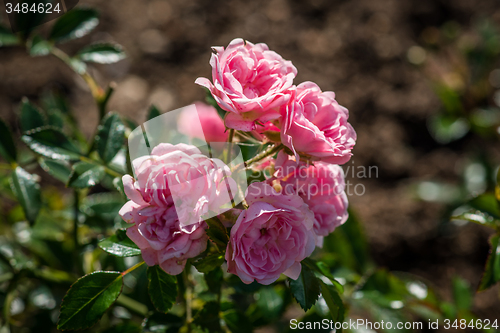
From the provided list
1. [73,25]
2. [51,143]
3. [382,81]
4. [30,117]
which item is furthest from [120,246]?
[382,81]

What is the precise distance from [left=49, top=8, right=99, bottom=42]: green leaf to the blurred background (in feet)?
3.10

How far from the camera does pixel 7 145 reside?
94 cm

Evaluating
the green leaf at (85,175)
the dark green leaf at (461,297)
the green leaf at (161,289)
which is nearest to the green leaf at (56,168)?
the green leaf at (85,175)

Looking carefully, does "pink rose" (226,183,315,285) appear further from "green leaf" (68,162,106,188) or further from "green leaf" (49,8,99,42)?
"green leaf" (49,8,99,42)

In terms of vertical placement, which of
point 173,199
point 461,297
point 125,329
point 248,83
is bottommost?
point 461,297

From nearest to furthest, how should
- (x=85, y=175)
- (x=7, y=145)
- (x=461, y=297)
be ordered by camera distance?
(x=85, y=175)
(x=7, y=145)
(x=461, y=297)

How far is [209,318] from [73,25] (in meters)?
0.80

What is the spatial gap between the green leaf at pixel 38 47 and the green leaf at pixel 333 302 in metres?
0.83

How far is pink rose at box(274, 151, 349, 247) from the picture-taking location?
2.14 ft

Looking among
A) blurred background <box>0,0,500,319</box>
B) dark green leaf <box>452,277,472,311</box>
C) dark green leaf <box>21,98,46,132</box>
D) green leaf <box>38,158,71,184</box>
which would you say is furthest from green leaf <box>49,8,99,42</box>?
dark green leaf <box>452,277,472,311</box>

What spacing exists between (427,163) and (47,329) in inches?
65.6

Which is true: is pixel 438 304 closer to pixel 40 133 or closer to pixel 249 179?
pixel 249 179

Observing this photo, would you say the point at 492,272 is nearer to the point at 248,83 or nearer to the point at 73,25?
the point at 248,83

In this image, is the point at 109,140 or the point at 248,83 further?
the point at 109,140
